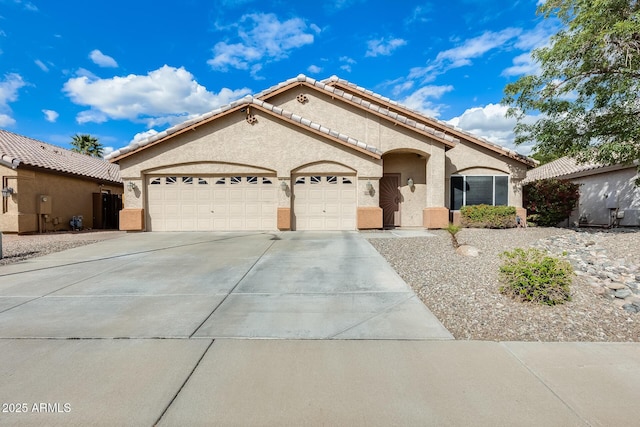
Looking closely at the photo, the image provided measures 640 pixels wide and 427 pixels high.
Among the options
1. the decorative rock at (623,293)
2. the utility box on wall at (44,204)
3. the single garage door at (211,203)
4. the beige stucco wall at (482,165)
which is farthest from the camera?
the beige stucco wall at (482,165)

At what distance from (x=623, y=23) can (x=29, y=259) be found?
700 inches

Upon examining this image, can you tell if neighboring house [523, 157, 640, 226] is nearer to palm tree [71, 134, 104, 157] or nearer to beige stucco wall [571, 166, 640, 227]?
beige stucco wall [571, 166, 640, 227]

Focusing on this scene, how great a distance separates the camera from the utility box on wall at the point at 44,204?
14.9m

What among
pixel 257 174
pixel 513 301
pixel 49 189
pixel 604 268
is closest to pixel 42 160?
pixel 49 189

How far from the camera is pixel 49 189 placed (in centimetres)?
1564

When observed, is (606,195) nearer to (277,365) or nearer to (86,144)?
(277,365)

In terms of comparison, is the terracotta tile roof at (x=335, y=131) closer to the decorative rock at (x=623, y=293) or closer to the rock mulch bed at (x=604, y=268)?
the rock mulch bed at (x=604, y=268)

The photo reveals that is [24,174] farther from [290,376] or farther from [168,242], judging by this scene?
[290,376]

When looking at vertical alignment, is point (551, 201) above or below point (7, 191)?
below


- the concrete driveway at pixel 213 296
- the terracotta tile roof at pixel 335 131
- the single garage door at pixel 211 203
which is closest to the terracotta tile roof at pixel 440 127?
the terracotta tile roof at pixel 335 131

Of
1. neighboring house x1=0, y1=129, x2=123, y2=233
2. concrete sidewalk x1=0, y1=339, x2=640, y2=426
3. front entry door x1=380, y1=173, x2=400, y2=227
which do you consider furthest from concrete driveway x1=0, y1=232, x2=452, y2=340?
neighboring house x1=0, y1=129, x2=123, y2=233

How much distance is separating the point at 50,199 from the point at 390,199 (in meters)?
16.6

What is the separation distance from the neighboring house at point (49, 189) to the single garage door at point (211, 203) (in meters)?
5.52

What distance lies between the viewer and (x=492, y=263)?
730 centimetres
